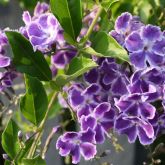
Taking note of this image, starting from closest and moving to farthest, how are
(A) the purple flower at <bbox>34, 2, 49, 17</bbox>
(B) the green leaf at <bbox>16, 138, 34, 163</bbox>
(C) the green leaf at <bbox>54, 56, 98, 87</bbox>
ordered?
1. (C) the green leaf at <bbox>54, 56, 98, 87</bbox>
2. (B) the green leaf at <bbox>16, 138, 34, 163</bbox>
3. (A) the purple flower at <bbox>34, 2, 49, 17</bbox>

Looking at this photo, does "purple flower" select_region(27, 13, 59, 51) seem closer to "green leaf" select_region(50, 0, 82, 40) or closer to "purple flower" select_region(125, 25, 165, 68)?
"green leaf" select_region(50, 0, 82, 40)

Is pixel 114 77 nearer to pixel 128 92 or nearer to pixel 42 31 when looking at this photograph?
pixel 128 92

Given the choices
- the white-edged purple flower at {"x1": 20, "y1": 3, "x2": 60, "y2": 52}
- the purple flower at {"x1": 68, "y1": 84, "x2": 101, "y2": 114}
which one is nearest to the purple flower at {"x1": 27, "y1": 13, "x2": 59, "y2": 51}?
the white-edged purple flower at {"x1": 20, "y1": 3, "x2": 60, "y2": 52}

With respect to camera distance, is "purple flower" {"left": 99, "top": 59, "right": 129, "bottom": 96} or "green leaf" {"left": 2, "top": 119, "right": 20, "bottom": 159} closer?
"purple flower" {"left": 99, "top": 59, "right": 129, "bottom": 96}

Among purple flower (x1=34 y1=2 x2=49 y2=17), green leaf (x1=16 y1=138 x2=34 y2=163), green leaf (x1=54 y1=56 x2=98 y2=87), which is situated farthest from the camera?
purple flower (x1=34 y1=2 x2=49 y2=17)

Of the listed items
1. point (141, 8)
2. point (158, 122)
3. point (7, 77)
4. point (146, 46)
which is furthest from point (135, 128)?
point (141, 8)

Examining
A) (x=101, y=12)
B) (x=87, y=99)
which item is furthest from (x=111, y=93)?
(x=101, y=12)

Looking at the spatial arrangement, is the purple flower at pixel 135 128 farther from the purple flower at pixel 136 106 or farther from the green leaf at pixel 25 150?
the green leaf at pixel 25 150

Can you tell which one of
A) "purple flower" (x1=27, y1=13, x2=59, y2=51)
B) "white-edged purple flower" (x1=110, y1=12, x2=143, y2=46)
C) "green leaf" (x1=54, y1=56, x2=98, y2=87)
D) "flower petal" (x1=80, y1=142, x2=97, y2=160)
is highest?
"purple flower" (x1=27, y1=13, x2=59, y2=51)
